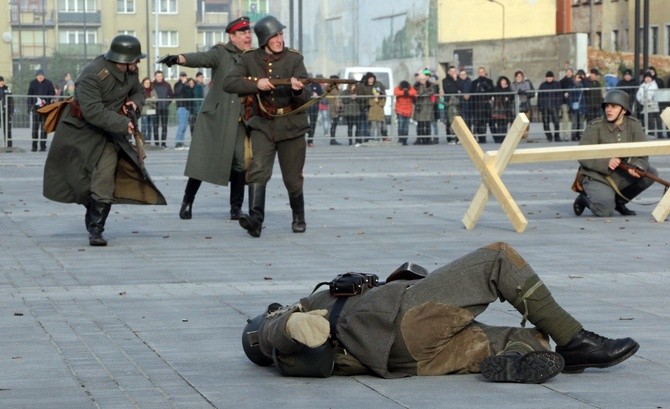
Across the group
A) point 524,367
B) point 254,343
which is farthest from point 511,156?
point 524,367

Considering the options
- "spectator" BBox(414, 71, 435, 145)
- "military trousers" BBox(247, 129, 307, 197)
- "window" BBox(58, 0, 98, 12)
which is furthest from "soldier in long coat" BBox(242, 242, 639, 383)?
"window" BBox(58, 0, 98, 12)

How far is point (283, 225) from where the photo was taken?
14.2 metres

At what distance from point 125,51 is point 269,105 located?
51.1 inches

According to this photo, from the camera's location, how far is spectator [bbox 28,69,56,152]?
98.7 feet

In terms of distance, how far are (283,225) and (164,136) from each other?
58.1ft

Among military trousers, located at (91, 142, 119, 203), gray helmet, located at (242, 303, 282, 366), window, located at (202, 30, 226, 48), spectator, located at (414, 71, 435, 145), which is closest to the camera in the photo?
gray helmet, located at (242, 303, 282, 366)

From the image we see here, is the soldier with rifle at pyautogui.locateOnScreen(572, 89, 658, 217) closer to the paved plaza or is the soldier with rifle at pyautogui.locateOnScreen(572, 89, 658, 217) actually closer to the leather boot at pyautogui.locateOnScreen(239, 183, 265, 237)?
the paved plaza

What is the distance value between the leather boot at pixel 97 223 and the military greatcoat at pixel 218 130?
197 centimetres

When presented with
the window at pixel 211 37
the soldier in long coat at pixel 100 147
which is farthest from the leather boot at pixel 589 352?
the window at pixel 211 37

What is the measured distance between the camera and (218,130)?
1446cm

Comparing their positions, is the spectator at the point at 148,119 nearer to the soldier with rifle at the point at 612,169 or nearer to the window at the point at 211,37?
the soldier with rifle at the point at 612,169

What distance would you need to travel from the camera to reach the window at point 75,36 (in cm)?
11244

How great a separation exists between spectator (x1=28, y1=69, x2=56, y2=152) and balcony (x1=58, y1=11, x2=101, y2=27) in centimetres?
7880

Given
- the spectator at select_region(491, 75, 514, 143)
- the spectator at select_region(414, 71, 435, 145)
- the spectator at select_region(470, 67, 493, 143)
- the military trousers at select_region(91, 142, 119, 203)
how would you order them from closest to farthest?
1. the military trousers at select_region(91, 142, 119, 203)
2. the spectator at select_region(470, 67, 493, 143)
3. the spectator at select_region(491, 75, 514, 143)
4. the spectator at select_region(414, 71, 435, 145)
